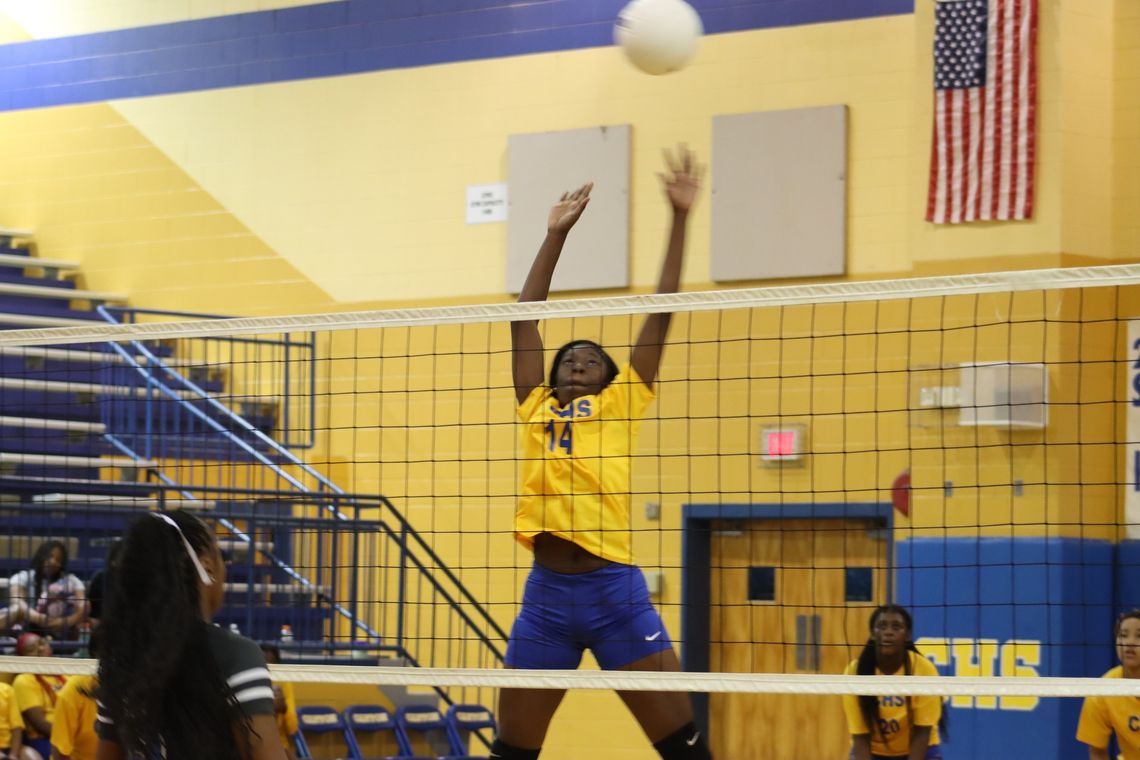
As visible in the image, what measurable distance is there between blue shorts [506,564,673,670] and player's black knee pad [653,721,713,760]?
295 millimetres

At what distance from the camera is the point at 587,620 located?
5863 millimetres

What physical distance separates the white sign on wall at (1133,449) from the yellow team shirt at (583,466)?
6219 millimetres

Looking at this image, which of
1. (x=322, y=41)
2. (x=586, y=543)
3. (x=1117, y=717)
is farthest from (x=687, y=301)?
(x=322, y=41)

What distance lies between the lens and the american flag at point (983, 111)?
11500 mm

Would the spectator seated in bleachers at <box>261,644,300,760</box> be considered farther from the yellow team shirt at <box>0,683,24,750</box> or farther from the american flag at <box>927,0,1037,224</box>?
the american flag at <box>927,0,1037,224</box>

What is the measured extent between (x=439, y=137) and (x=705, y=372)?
314 cm

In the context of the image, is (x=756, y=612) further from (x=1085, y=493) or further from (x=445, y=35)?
(x=445, y=35)

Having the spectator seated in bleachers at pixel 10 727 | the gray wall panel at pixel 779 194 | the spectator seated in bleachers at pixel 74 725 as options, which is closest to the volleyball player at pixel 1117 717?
the spectator seated in bleachers at pixel 74 725

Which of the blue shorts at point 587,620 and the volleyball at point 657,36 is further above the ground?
the volleyball at point 657,36

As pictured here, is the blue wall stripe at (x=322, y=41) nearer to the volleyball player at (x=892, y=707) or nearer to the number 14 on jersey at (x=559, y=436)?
the volleyball player at (x=892, y=707)

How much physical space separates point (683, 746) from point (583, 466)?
1.03 meters

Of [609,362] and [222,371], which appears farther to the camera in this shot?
[222,371]

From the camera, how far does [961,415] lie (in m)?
11.5

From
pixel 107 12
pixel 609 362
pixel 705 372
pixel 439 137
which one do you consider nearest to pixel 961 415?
pixel 705 372
